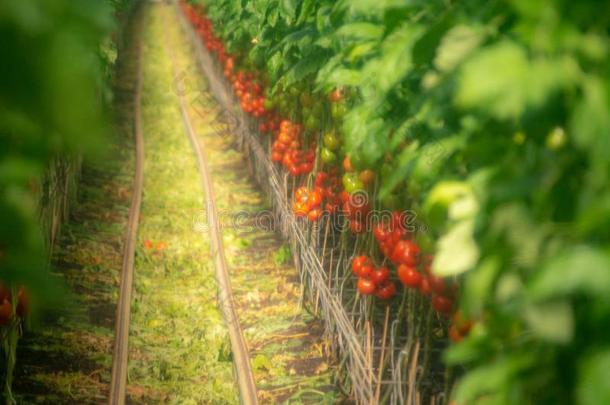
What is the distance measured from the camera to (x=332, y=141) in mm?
4562

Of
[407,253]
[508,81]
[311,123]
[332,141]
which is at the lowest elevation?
[508,81]

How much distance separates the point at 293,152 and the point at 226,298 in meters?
1.41

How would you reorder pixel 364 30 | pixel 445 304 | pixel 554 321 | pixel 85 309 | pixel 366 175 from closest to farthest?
pixel 554 321 < pixel 364 30 < pixel 445 304 < pixel 366 175 < pixel 85 309

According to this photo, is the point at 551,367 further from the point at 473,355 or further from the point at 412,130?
the point at 412,130

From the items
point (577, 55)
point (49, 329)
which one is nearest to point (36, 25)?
point (577, 55)

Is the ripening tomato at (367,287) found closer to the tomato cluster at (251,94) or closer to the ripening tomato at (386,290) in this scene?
the ripening tomato at (386,290)

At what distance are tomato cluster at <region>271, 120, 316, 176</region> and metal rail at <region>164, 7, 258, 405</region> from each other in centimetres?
124

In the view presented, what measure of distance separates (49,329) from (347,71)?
3832 millimetres

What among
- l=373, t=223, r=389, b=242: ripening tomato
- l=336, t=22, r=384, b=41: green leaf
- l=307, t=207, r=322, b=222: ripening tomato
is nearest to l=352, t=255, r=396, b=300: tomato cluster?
l=373, t=223, r=389, b=242: ripening tomato

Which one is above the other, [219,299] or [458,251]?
[219,299]

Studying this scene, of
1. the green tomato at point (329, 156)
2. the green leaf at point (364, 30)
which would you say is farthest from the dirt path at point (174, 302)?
the green leaf at point (364, 30)

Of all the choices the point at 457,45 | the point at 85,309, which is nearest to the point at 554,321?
the point at 457,45

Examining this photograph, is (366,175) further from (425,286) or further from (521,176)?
(521,176)

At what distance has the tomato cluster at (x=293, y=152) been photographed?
223 inches
